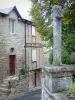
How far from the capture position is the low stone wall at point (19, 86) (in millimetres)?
21184

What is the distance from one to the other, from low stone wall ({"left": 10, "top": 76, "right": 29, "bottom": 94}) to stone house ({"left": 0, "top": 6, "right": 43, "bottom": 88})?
1.38m

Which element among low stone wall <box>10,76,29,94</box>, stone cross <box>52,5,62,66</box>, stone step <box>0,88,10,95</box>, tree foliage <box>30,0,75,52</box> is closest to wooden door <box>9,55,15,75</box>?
low stone wall <box>10,76,29,94</box>

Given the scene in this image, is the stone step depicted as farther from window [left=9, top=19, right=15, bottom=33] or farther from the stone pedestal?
the stone pedestal

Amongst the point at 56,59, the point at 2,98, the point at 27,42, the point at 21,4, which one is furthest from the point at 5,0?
the point at 56,59

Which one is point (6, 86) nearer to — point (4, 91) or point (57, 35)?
point (4, 91)

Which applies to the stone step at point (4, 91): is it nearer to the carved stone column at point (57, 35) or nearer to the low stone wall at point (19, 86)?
the low stone wall at point (19, 86)

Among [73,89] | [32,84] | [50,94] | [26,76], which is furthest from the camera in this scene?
[32,84]

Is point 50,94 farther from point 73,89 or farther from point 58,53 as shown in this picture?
point 58,53

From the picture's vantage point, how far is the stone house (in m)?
22.4

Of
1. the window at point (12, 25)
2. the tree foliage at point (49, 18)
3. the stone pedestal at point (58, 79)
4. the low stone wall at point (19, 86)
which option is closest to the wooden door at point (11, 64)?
the low stone wall at point (19, 86)

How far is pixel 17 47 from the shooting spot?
24281 mm

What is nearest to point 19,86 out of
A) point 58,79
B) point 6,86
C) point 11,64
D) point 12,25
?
point 6,86

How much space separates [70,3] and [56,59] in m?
6.20

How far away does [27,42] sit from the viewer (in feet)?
84.8
